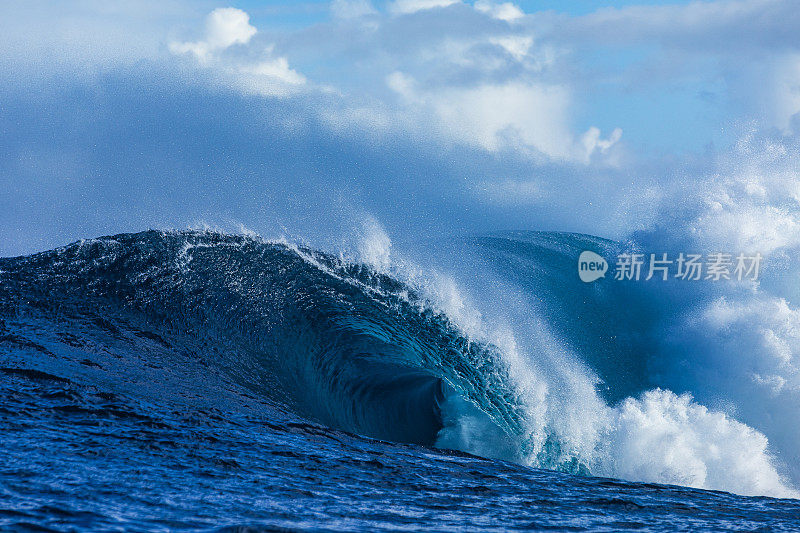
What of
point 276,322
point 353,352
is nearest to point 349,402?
point 353,352

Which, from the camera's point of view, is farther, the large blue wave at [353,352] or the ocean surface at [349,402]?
the large blue wave at [353,352]

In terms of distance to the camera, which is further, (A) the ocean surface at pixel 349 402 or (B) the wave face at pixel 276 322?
(B) the wave face at pixel 276 322

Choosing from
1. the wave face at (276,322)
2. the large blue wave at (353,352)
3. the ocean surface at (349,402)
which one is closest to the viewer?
the ocean surface at (349,402)

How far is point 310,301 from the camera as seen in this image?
343 inches

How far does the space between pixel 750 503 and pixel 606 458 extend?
11.8ft

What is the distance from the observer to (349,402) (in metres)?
7.83

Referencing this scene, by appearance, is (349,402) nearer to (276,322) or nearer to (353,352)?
(353,352)

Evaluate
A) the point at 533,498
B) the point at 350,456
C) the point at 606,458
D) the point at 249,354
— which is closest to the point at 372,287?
the point at 249,354

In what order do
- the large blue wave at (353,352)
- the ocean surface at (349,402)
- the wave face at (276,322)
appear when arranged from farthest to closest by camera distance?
the wave face at (276,322) → the large blue wave at (353,352) → the ocean surface at (349,402)

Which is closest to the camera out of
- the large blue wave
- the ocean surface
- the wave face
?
the ocean surface

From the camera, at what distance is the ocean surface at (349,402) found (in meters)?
3.51

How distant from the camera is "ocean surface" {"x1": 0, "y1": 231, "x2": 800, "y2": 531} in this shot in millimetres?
3510

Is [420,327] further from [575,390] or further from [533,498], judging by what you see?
[533,498]

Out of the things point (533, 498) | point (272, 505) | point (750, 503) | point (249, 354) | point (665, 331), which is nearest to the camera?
point (272, 505)
